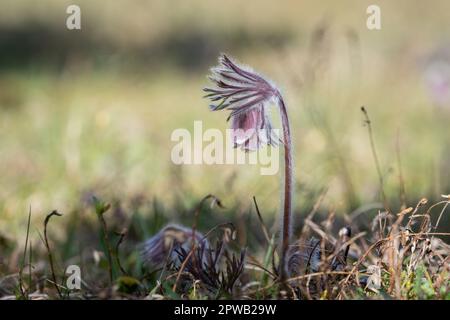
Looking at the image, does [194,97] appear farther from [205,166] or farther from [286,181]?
[286,181]

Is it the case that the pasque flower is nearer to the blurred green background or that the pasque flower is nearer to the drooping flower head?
the drooping flower head

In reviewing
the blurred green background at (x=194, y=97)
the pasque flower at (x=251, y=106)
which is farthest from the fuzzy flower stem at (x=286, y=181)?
the blurred green background at (x=194, y=97)

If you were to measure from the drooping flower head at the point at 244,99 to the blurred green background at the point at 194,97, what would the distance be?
0.54 metres

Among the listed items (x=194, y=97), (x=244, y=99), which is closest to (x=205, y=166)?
(x=194, y=97)

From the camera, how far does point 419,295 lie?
2.13m

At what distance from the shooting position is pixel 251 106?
2324 millimetres

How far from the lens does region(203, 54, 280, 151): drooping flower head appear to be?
2.30m

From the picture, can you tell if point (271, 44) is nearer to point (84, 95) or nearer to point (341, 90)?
point (341, 90)

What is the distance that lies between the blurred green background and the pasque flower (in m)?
A: 0.48

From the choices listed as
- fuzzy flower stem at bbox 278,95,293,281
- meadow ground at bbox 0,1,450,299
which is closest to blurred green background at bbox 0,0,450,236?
meadow ground at bbox 0,1,450,299

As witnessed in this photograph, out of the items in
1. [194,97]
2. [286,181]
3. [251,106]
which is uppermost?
[194,97]

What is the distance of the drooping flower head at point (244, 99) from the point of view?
2303 millimetres

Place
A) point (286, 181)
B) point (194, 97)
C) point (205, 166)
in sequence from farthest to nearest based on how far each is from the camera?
point (194, 97) < point (205, 166) < point (286, 181)

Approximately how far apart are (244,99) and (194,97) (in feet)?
13.4
